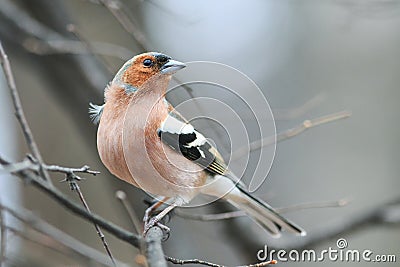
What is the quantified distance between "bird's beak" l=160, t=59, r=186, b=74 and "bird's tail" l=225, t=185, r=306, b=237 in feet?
2.11

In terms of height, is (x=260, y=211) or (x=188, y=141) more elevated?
(x=260, y=211)

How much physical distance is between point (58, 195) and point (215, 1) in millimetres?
1470

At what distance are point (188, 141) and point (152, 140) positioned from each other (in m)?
0.11

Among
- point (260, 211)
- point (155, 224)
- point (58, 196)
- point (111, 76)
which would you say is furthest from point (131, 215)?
point (111, 76)

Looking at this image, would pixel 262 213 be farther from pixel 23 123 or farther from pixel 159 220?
pixel 23 123

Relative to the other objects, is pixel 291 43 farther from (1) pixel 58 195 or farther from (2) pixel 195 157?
(1) pixel 58 195

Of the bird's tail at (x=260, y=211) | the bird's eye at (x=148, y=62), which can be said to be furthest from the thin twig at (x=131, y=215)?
the bird's tail at (x=260, y=211)

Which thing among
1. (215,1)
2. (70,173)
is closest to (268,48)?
(215,1)

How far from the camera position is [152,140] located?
3.77ft

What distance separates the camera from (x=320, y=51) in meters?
6.23

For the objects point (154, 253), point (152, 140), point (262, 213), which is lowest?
point (154, 253)

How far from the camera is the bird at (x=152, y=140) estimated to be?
1.04 m

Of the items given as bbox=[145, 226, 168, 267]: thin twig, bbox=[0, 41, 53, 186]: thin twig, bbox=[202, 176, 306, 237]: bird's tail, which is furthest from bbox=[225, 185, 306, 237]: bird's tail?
bbox=[0, 41, 53, 186]: thin twig

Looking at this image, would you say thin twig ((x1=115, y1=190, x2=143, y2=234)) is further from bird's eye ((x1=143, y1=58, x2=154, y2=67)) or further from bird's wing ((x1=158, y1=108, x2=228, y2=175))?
bird's eye ((x1=143, y1=58, x2=154, y2=67))
